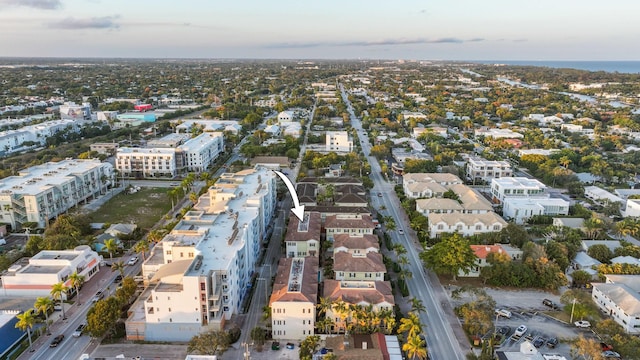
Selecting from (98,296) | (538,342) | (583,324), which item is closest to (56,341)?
(98,296)

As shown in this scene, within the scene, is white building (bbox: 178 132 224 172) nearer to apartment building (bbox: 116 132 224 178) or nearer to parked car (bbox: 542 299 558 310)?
apartment building (bbox: 116 132 224 178)

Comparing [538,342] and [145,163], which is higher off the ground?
[145,163]

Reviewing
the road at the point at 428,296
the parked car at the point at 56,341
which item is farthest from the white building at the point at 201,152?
the parked car at the point at 56,341

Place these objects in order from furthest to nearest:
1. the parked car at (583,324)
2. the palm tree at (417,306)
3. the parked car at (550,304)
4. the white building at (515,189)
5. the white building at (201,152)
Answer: the white building at (201,152)
the white building at (515,189)
the parked car at (550,304)
the parked car at (583,324)
the palm tree at (417,306)

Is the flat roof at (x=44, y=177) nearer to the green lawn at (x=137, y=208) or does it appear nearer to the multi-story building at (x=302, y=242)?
the green lawn at (x=137, y=208)

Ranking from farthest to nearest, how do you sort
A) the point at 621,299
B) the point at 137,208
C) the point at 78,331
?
the point at 137,208
the point at 621,299
the point at 78,331

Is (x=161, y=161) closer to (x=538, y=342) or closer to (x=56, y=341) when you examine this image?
(x=56, y=341)
